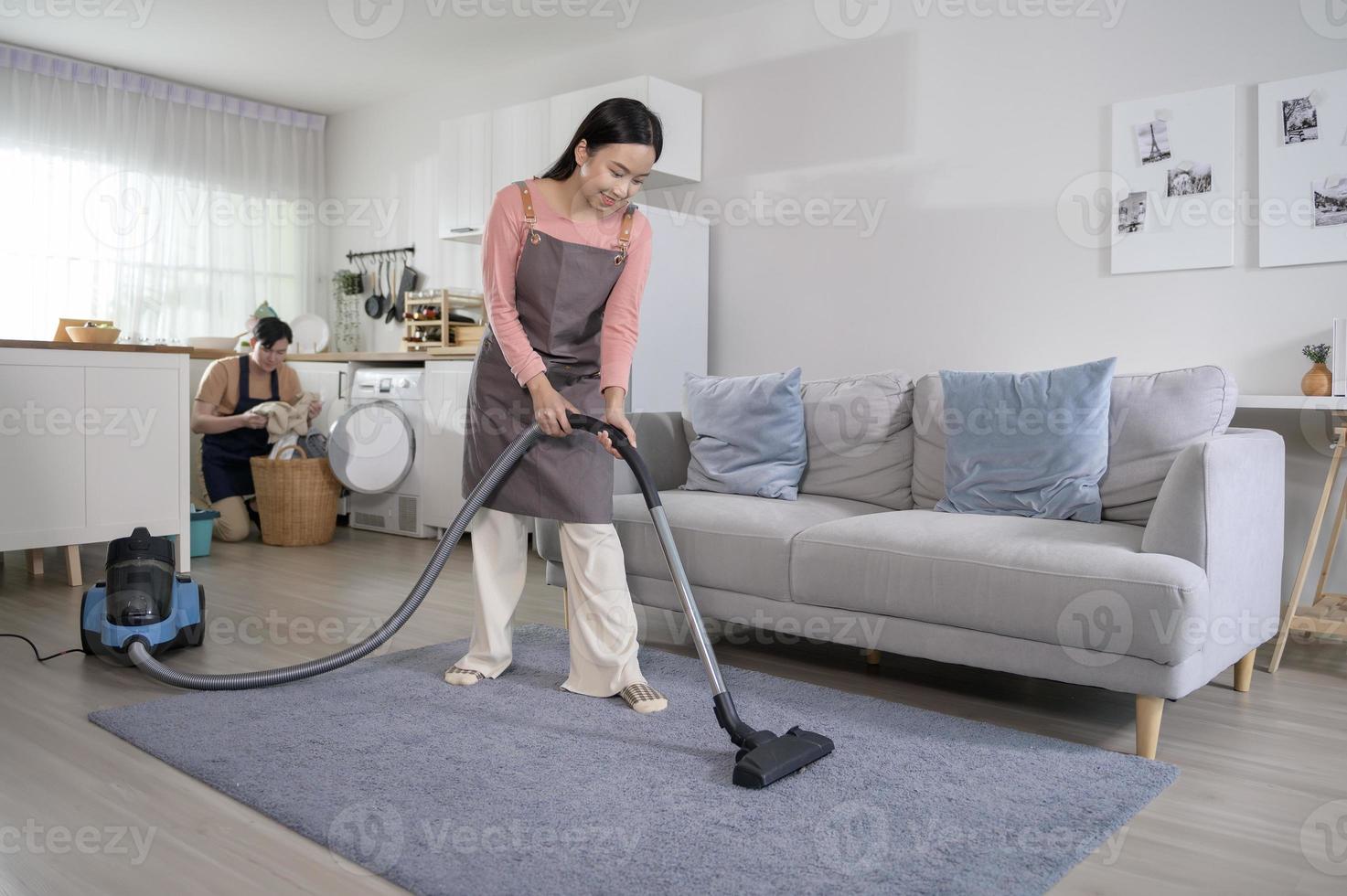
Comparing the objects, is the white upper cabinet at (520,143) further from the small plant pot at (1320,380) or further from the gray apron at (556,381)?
the small plant pot at (1320,380)

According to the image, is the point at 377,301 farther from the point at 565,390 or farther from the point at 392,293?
the point at 565,390

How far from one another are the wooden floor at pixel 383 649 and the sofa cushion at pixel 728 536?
0.91 feet

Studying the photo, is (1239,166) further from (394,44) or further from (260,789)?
(394,44)

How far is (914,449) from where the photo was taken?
309 centimetres

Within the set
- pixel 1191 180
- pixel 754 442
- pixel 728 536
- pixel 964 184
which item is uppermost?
pixel 964 184

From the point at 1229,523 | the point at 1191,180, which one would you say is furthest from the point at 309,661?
the point at 1191,180

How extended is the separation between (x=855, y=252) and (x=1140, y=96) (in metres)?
1.15

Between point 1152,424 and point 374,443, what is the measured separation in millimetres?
3545

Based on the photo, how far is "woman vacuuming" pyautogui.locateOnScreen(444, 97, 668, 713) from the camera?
7.64ft

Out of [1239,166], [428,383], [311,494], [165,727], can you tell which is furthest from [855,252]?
[165,727]

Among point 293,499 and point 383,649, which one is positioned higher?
point 293,499

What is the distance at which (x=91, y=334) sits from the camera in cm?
382

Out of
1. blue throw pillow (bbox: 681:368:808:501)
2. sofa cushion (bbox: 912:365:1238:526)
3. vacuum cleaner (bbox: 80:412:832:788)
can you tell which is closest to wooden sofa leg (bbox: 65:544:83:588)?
vacuum cleaner (bbox: 80:412:832:788)

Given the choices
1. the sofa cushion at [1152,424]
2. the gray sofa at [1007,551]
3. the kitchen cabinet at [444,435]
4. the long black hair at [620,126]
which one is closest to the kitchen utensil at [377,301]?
the kitchen cabinet at [444,435]
